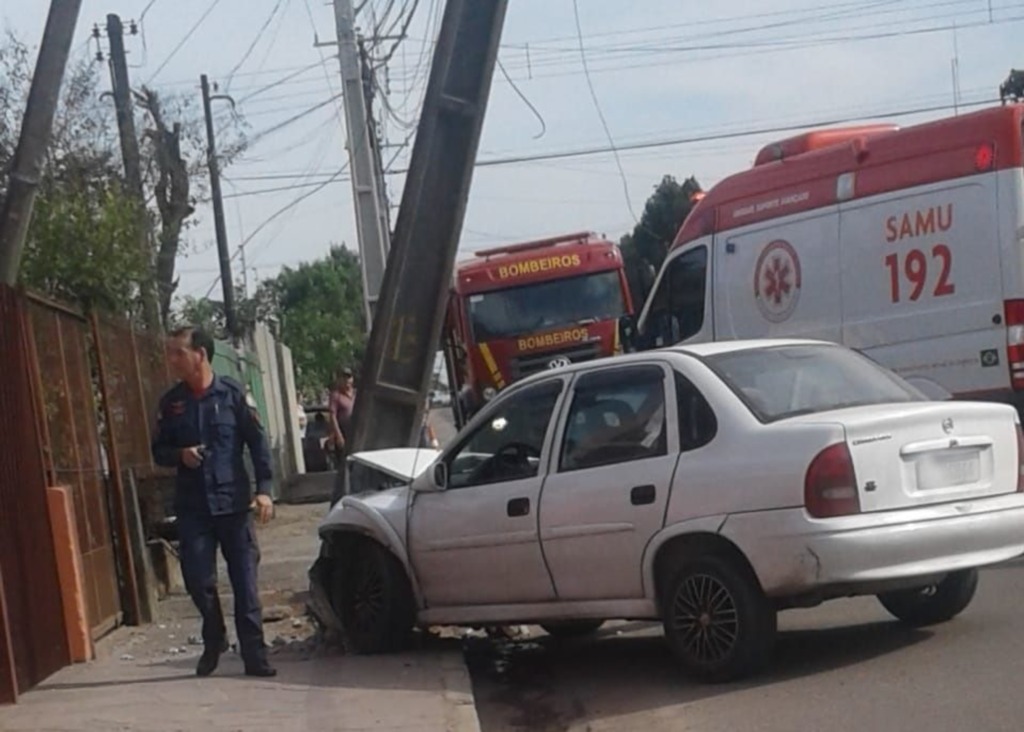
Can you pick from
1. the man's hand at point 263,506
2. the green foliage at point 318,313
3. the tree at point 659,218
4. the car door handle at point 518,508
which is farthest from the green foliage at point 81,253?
the green foliage at point 318,313

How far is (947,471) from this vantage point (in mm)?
8023

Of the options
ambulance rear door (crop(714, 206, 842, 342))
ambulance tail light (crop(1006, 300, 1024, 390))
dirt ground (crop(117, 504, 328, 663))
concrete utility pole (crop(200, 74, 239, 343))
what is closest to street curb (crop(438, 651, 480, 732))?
dirt ground (crop(117, 504, 328, 663))

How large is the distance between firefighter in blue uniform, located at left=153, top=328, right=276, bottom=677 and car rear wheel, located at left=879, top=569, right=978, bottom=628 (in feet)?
11.1

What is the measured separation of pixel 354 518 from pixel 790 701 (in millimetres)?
3231

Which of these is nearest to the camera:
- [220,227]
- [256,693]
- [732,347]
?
[256,693]

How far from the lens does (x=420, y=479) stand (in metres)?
9.51

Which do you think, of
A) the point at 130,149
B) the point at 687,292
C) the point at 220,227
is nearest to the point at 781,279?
the point at 687,292

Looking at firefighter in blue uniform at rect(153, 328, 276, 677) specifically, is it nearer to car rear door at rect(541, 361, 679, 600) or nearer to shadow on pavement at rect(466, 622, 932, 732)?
shadow on pavement at rect(466, 622, 932, 732)

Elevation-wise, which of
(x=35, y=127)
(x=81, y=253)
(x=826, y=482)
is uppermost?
(x=35, y=127)

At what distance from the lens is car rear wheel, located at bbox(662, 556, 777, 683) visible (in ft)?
25.9

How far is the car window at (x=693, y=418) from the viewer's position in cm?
813

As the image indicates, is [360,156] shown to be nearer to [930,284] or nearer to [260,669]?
[930,284]

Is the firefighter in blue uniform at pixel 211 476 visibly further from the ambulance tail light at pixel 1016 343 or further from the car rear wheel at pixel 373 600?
the ambulance tail light at pixel 1016 343

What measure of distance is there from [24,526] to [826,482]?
435 centimetres
